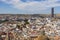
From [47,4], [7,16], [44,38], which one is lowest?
[44,38]

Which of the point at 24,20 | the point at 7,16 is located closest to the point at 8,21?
the point at 7,16

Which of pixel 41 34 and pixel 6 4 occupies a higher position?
pixel 6 4

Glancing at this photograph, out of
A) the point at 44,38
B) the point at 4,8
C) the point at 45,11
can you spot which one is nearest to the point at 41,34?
the point at 44,38

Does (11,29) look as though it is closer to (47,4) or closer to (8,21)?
(8,21)

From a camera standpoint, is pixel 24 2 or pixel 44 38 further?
pixel 24 2

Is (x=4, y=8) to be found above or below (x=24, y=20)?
above

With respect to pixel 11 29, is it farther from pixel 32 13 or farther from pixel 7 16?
pixel 32 13
